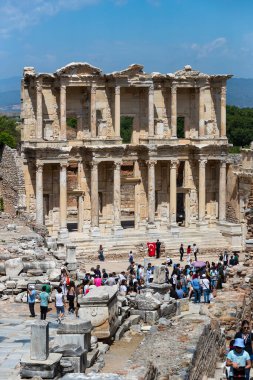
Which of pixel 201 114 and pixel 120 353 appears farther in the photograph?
pixel 201 114

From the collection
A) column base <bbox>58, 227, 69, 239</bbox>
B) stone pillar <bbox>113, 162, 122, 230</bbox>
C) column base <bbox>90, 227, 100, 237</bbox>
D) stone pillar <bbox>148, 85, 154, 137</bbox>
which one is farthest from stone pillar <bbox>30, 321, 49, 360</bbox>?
stone pillar <bbox>148, 85, 154, 137</bbox>

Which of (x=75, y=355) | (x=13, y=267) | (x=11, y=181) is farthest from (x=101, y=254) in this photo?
(x=75, y=355)

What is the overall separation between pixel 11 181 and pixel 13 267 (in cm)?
1979

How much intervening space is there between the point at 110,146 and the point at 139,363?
2891 cm

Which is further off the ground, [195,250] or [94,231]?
[94,231]

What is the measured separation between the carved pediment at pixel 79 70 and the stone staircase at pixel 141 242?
842 cm

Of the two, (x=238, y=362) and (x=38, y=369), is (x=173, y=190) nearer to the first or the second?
(x=238, y=362)

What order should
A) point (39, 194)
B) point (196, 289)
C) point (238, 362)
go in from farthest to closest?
1. point (39, 194)
2. point (196, 289)
3. point (238, 362)

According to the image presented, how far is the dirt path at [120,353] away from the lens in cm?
1578

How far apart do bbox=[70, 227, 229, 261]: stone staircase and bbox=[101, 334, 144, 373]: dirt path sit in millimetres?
21130

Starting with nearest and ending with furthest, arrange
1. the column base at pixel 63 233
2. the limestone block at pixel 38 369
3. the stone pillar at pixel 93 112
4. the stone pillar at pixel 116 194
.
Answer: the limestone block at pixel 38 369, the column base at pixel 63 233, the stone pillar at pixel 93 112, the stone pillar at pixel 116 194

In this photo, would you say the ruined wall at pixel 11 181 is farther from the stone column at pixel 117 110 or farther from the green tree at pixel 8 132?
the green tree at pixel 8 132

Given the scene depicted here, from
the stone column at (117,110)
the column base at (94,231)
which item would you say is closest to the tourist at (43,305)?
the column base at (94,231)

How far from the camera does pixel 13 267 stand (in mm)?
26094
